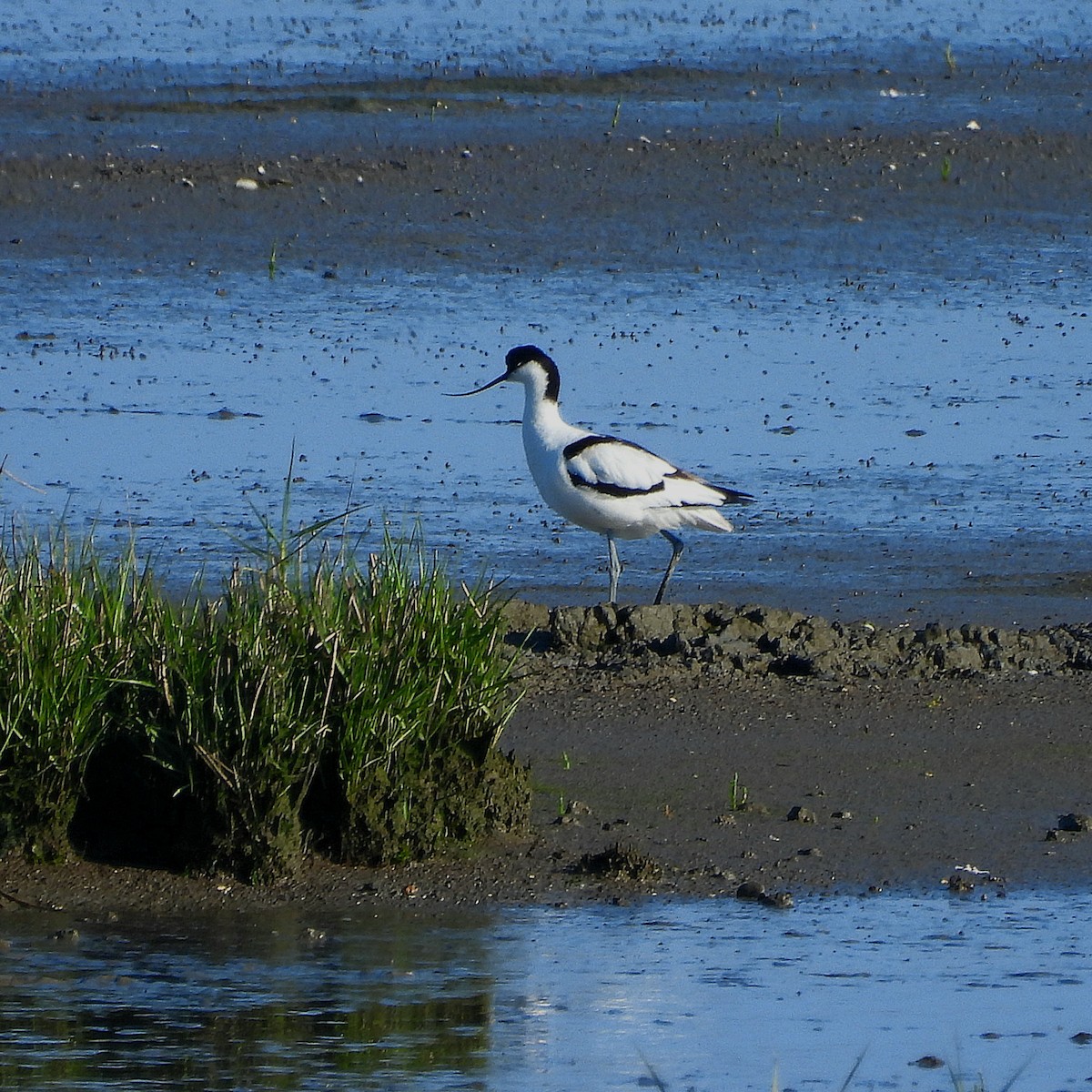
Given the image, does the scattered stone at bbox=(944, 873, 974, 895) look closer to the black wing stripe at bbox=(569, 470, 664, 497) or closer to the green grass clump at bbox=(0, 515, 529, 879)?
the green grass clump at bbox=(0, 515, 529, 879)

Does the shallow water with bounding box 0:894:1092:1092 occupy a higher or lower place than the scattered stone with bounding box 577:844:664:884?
lower

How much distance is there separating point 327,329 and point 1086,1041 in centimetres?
992

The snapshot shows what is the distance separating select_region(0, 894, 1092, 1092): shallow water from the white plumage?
3545mm

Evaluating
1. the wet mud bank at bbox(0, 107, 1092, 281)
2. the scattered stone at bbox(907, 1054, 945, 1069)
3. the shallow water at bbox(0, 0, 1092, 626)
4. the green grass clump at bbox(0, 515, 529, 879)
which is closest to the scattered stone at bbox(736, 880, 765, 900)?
the green grass clump at bbox(0, 515, 529, 879)

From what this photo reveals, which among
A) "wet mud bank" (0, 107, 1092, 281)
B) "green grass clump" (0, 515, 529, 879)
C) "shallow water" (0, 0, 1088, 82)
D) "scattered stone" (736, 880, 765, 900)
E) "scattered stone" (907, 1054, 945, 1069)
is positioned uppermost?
"shallow water" (0, 0, 1088, 82)

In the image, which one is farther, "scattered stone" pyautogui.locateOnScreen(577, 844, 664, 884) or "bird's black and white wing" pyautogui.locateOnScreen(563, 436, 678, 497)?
"bird's black and white wing" pyautogui.locateOnScreen(563, 436, 678, 497)

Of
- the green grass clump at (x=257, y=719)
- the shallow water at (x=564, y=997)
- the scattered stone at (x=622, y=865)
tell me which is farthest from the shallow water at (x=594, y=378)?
the scattered stone at (x=622, y=865)

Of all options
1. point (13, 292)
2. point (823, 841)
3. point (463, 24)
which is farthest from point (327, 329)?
point (463, 24)

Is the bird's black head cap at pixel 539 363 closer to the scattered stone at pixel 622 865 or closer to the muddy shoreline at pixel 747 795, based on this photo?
the muddy shoreline at pixel 747 795

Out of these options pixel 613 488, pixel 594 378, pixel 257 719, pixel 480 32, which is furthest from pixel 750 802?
pixel 480 32

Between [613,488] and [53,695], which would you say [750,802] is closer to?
[53,695]

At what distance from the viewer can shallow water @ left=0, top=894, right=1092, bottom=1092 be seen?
5473 millimetres

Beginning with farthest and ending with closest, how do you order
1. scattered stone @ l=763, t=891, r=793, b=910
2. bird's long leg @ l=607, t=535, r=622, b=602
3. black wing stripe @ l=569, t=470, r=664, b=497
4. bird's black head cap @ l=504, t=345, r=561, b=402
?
bird's black head cap @ l=504, t=345, r=561, b=402, black wing stripe @ l=569, t=470, r=664, b=497, bird's long leg @ l=607, t=535, r=622, b=602, scattered stone @ l=763, t=891, r=793, b=910

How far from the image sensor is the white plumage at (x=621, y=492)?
10.0 metres
